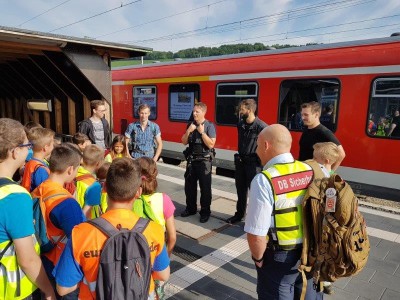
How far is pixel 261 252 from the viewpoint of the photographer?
1964 millimetres

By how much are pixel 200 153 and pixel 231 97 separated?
10.8 feet

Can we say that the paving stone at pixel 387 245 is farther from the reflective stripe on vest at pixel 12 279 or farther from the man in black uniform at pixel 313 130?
the reflective stripe on vest at pixel 12 279

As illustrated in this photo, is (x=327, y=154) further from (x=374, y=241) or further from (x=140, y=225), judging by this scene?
(x=140, y=225)

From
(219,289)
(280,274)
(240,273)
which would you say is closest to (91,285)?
(280,274)

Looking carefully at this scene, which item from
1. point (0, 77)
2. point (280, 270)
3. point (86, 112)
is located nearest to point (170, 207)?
point (280, 270)

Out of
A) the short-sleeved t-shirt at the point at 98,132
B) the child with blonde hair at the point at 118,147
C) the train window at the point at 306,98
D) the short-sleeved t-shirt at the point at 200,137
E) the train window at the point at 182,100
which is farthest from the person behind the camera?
the train window at the point at 182,100

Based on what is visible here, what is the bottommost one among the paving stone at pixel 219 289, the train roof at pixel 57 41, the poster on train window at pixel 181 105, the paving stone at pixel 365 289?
the paving stone at pixel 219 289

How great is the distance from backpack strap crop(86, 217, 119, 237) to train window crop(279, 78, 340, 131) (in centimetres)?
550

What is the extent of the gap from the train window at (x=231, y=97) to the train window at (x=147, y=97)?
8.29 feet

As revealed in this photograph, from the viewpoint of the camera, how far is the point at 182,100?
28.1 ft

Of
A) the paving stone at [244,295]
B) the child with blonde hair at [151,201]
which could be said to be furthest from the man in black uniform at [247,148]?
the child with blonde hair at [151,201]

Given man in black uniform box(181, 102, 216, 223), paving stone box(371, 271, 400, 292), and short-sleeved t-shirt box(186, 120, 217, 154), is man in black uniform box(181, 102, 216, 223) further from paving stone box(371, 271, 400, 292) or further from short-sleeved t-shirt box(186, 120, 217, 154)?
paving stone box(371, 271, 400, 292)

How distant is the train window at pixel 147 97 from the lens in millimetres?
9438

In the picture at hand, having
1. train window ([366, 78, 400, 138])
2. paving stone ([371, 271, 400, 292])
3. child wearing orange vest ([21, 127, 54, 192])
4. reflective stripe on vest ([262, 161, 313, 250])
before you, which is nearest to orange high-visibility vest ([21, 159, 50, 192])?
child wearing orange vest ([21, 127, 54, 192])
